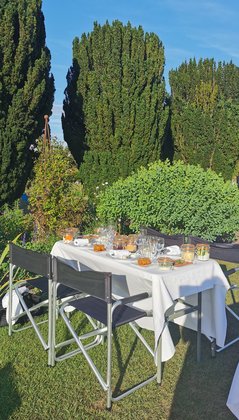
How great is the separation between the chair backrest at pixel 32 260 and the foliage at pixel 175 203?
3277 mm

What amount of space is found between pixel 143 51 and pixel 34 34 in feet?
9.27

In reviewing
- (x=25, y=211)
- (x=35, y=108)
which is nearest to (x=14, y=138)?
(x=35, y=108)

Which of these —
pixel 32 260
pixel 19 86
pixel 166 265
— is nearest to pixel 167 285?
pixel 166 265

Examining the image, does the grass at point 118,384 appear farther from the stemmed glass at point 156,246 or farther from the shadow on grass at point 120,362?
the stemmed glass at point 156,246

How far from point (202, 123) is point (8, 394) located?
960 centimetres

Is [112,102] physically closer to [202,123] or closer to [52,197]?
[52,197]

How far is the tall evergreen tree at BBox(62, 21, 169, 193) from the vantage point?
329 inches

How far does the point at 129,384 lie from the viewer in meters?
2.94

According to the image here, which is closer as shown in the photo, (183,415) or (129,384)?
(183,415)

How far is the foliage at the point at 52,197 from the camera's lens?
671 centimetres

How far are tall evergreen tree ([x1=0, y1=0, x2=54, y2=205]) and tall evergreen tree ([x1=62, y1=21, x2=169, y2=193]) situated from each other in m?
1.39

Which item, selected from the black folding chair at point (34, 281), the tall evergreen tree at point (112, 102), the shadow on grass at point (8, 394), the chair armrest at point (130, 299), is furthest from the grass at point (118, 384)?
the tall evergreen tree at point (112, 102)

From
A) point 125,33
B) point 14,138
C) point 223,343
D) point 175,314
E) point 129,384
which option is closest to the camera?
point 129,384

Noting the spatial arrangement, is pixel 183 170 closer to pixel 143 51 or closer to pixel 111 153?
pixel 111 153
